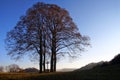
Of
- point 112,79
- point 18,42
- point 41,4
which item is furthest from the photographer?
point 41,4

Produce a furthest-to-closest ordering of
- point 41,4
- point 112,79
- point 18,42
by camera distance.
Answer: point 41,4 → point 18,42 → point 112,79

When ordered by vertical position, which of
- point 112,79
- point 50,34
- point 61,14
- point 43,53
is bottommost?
point 112,79

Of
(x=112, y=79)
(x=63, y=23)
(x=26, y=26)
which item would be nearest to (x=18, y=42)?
(x=26, y=26)

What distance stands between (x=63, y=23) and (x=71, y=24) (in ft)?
5.11

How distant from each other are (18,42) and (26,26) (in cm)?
283

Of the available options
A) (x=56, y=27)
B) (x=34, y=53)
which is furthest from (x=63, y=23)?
(x=34, y=53)

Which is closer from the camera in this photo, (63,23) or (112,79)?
(112,79)

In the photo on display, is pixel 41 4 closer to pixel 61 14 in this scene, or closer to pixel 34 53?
pixel 61 14

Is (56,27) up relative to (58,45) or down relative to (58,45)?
up

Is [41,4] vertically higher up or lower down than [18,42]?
higher up

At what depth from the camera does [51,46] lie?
38844 millimetres

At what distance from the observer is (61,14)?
132ft

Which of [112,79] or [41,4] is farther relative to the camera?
[41,4]

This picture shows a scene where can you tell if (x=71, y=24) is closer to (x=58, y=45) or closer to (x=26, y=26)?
(x=58, y=45)
